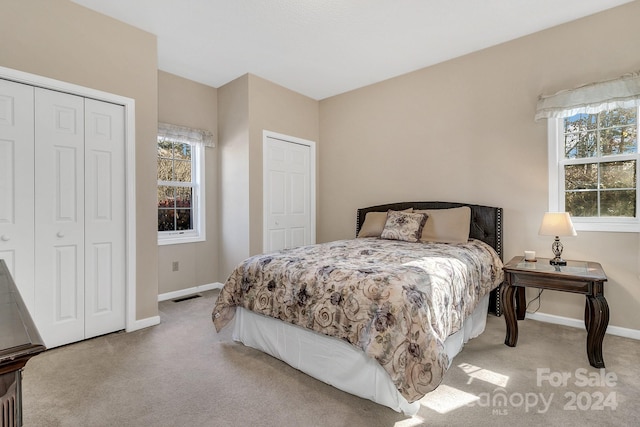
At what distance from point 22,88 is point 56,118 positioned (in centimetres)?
26

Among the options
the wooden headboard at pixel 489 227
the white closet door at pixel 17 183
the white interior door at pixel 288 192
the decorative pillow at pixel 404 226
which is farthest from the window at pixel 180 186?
the wooden headboard at pixel 489 227

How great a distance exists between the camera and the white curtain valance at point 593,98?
8.32 feet

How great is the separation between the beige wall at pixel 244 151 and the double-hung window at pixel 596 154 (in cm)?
295

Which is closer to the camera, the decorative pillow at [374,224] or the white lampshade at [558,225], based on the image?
the white lampshade at [558,225]

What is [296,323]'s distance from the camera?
2.05 meters

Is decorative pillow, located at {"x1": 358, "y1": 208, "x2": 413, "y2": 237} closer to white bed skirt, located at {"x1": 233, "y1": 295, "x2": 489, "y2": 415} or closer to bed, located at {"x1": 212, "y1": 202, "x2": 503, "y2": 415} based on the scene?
bed, located at {"x1": 212, "y1": 202, "x2": 503, "y2": 415}

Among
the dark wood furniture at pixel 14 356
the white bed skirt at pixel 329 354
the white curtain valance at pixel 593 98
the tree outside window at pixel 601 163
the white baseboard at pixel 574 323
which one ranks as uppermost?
the white curtain valance at pixel 593 98

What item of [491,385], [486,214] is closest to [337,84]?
[486,214]

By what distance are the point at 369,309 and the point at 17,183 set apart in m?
2.61

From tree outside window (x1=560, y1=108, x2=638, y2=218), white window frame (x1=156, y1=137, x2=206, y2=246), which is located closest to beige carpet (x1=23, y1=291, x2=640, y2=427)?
tree outside window (x1=560, y1=108, x2=638, y2=218)

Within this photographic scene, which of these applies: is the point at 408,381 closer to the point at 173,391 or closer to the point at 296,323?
the point at 296,323

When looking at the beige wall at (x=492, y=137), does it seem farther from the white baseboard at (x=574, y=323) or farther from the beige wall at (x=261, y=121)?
the beige wall at (x=261, y=121)

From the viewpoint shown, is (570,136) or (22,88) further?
(570,136)

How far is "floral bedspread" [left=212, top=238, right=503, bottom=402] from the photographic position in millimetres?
1577
